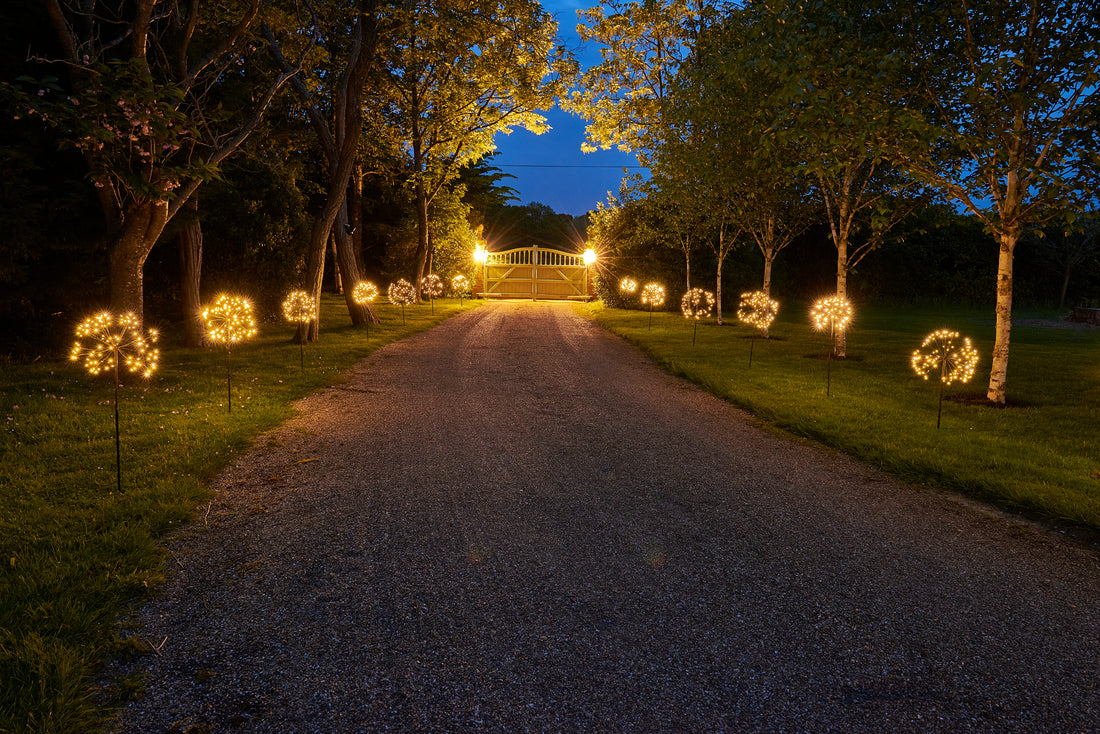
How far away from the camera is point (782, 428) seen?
8188 mm

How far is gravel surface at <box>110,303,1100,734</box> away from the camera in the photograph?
9.12 ft

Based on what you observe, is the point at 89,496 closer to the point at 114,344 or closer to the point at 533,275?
the point at 114,344

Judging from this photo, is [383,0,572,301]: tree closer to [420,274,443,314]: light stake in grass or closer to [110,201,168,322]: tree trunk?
[420,274,443,314]: light stake in grass

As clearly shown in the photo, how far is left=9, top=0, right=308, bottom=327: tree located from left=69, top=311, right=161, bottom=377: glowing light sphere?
1.82ft

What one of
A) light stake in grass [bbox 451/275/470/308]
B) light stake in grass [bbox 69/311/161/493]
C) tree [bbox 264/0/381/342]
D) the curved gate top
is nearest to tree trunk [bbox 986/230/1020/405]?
light stake in grass [bbox 69/311/161/493]

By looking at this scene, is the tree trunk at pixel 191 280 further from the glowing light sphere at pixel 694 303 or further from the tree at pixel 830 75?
the glowing light sphere at pixel 694 303

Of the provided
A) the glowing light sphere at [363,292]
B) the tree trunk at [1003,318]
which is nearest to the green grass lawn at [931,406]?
the tree trunk at [1003,318]

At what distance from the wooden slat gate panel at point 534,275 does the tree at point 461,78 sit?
7.13m

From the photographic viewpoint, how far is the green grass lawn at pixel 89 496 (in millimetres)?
2904

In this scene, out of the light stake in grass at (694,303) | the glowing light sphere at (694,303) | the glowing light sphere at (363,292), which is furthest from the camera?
the glowing light sphere at (694,303)

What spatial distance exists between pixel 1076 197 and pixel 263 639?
1123 centimetres

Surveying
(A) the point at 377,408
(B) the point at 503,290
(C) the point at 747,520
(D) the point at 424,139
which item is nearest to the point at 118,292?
(A) the point at 377,408

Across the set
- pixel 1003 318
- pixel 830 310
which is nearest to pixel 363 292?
pixel 830 310

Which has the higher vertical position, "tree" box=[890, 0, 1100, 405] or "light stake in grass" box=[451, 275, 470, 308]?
Answer: "tree" box=[890, 0, 1100, 405]
